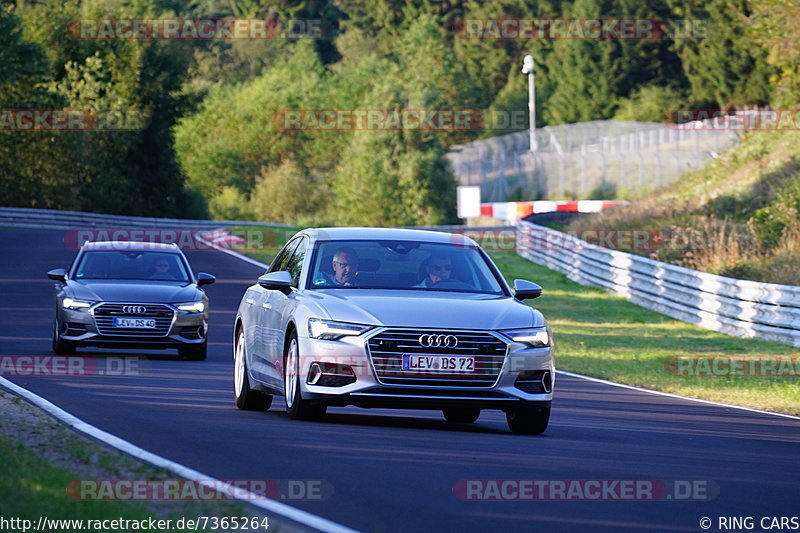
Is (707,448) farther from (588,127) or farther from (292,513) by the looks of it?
(588,127)

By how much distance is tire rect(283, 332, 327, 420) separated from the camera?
1180cm

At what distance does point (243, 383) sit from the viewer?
44.4 feet

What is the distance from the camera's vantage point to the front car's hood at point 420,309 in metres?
11.4

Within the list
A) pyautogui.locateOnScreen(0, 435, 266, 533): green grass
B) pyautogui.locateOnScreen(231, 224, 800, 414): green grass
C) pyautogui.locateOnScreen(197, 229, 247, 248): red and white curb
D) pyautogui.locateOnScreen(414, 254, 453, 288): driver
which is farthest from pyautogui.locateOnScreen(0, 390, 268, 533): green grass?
pyautogui.locateOnScreen(197, 229, 247, 248): red and white curb

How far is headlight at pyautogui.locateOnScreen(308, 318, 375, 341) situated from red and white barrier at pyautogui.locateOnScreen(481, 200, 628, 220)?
187ft

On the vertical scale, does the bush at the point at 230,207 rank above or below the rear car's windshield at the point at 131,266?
below

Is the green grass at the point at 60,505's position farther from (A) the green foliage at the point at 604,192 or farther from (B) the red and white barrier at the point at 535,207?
(A) the green foliage at the point at 604,192

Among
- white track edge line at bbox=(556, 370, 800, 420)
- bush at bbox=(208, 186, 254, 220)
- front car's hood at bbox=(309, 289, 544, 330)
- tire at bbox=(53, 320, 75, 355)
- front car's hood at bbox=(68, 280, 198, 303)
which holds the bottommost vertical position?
bush at bbox=(208, 186, 254, 220)

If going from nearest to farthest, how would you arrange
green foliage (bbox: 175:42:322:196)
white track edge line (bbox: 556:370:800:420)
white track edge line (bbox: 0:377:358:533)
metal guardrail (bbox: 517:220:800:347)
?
white track edge line (bbox: 0:377:358:533)
white track edge line (bbox: 556:370:800:420)
metal guardrail (bbox: 517:220:800:347)
green foliage (bbox: 175:42:322:196)

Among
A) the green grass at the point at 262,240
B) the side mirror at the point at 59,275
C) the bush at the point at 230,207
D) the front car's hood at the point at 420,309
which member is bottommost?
the bush at the point at 230,207

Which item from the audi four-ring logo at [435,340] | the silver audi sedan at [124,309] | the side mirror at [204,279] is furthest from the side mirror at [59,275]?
the audi four-ring logo at [435,340]

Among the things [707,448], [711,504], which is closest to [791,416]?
[707,448]

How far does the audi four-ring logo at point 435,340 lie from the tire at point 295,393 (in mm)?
997

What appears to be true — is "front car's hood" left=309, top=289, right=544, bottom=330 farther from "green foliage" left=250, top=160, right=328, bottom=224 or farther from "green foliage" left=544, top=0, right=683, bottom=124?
"green foliage" left=544, top=0, right=683, bottom=124
